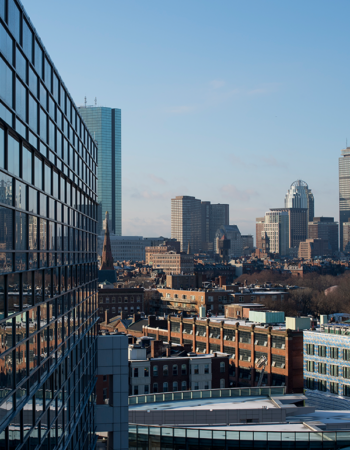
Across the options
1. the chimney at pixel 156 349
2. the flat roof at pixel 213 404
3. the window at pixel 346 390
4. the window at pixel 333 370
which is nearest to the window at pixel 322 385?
the window at pixel 333 370

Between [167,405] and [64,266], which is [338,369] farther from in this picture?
[64,266]

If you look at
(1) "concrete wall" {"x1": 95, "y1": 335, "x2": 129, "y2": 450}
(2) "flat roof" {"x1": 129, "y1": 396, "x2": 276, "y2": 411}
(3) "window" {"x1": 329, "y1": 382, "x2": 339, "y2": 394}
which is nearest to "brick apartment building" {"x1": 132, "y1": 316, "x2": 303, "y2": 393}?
→ (3) "window" {"x1": 329, "y1": 382, "x2": 339, "y2": 394}

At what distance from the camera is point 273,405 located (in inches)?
1731

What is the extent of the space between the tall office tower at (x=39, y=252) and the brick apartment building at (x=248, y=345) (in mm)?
45300

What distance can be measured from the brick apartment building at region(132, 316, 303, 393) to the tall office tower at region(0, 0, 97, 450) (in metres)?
45.3

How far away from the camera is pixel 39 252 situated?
16.1 m

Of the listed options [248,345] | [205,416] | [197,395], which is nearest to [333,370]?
[248,345]

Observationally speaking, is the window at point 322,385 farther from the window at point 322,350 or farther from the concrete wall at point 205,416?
the concrete wall at point 205,416

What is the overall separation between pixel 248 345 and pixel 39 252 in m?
60.5

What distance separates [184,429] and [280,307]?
9538 centimetres

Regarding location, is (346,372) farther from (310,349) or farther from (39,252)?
(39,252)

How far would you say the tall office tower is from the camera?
12.7m

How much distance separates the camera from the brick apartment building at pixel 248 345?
223 ft

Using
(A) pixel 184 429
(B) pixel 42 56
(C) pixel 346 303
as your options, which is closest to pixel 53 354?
(B) pixel 42 56
